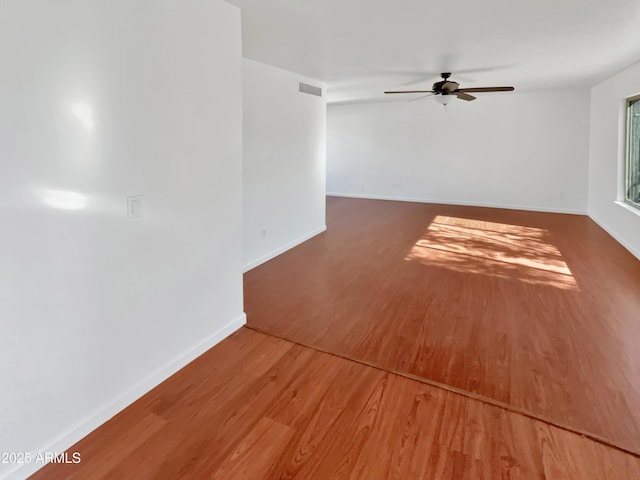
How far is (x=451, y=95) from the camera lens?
190 inches

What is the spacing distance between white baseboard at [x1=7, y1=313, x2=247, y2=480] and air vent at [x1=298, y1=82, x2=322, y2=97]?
3.30 metres

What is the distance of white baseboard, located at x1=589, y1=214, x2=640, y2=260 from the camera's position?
451 cm

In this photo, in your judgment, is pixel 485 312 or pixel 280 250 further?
pixel 280 250

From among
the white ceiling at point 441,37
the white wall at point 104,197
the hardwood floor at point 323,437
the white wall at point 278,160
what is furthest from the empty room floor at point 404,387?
the white ceiling at point 441,37

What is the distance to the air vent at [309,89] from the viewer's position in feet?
15.7

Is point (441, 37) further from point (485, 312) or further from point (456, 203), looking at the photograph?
point (456, 203)

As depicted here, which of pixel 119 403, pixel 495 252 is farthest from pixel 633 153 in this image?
pixel 119 403

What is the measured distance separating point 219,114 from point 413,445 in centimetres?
218

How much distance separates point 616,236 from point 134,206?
243 inches

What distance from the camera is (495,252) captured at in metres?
4.81

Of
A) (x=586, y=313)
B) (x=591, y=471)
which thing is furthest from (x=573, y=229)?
(x=591, y=471)

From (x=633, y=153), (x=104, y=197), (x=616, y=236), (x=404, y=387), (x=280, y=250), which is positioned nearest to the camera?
(x=104, y=197)

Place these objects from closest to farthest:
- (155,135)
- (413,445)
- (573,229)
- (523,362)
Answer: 1. (413,445)
2. (155,135)
3. (523,362)
4. (573,229)

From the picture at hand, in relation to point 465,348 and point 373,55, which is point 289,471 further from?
point 373,55
